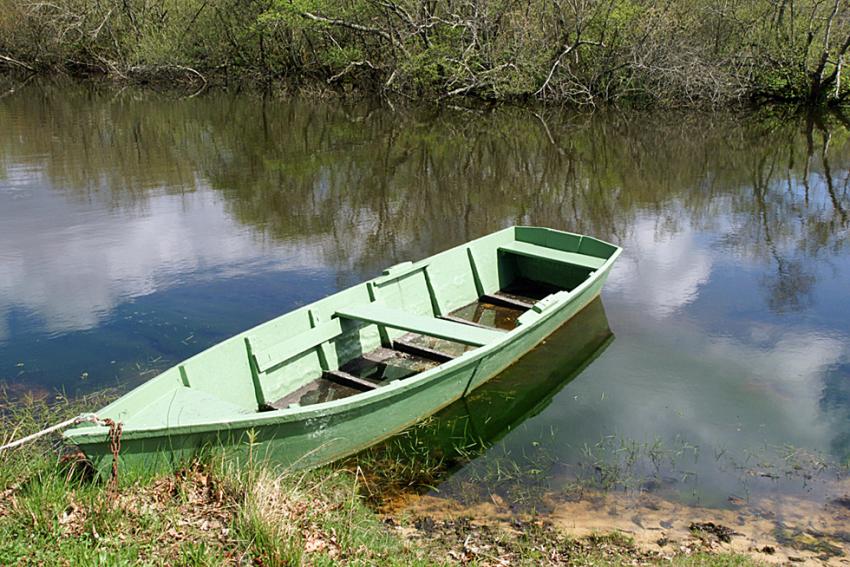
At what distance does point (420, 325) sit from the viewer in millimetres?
7945

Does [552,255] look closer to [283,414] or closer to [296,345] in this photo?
[296,345]

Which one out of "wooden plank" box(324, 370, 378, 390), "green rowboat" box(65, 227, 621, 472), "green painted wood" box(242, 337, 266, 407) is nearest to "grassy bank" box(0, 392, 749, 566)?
"green rowboat" box(65, 227, 621, 472)

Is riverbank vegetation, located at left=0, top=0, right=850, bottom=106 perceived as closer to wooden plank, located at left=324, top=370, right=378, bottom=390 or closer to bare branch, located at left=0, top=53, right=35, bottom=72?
bare branch, located at left=0, top=53, right=35, bottom=72

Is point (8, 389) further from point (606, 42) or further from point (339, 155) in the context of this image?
point (606, 42)

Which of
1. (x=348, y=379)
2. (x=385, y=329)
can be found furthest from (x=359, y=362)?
(x=348, y=379)

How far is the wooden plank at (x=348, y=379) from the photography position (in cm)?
769

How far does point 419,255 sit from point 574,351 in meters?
3.62

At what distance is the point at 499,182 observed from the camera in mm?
17094

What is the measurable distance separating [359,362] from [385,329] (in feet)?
1.73

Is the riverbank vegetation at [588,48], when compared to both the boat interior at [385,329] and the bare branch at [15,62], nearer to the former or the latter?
the bare branch at [15,62]

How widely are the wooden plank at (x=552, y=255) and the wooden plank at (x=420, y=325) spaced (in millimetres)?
2748

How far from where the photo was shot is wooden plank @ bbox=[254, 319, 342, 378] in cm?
719

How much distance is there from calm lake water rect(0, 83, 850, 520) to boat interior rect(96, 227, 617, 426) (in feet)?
2.61

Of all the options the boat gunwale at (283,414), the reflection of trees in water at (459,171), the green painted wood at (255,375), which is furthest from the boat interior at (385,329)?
the reflection of trees in water at (459,171)
